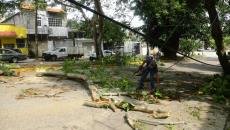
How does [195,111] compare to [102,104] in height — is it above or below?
below

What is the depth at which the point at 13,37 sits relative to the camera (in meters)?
44.6

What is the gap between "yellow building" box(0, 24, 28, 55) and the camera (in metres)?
43.4

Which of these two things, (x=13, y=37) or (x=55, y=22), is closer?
(x=13, y=37)

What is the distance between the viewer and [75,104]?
10.6m

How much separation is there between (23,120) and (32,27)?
43.7 meters

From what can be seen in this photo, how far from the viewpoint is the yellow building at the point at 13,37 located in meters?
43.4

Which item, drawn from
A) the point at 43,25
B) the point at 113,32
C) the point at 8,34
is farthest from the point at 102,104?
the point at 43,25

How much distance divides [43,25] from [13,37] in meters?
7.39

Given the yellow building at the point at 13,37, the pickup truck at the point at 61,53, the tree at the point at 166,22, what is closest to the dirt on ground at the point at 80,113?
the tree at the point at 166,22

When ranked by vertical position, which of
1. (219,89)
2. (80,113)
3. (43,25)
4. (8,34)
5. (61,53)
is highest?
(43,25)

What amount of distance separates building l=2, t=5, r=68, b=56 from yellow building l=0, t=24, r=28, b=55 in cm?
193

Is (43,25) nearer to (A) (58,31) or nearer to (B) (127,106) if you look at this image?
(A) (58,31)

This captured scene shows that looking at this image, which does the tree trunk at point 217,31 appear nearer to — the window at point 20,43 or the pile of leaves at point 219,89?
the pile of leaves at point 219,89

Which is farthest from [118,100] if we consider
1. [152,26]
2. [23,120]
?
[152,26]
